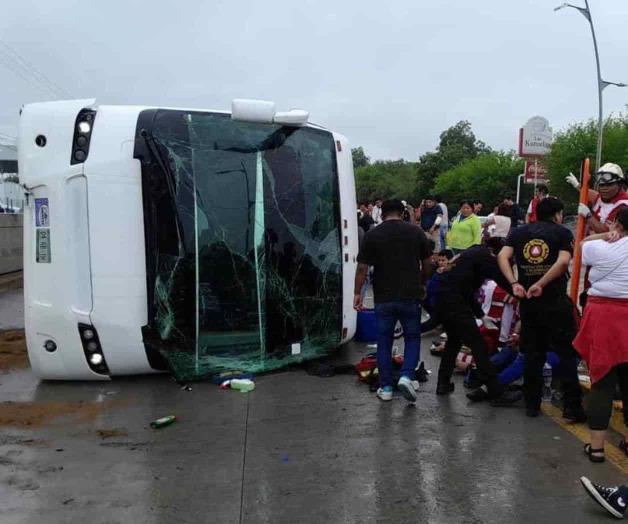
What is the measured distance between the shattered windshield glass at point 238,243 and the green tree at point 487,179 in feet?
168

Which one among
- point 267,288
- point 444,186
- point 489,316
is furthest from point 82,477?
point 444,186

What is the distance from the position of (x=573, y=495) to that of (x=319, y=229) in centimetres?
334

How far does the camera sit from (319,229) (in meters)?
6.18

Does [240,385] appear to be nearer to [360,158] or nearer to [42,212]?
[42,212]

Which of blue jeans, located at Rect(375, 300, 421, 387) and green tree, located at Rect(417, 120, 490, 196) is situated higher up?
green tree, located at Rect(417, 120, 490, 196)

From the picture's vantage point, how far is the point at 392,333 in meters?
5.42

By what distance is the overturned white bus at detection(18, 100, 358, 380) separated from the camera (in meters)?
5.50

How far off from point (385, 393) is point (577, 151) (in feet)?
128

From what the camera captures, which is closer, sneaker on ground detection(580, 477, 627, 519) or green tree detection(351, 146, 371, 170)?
sneaker on ground detection(580, 477, 627, 519)

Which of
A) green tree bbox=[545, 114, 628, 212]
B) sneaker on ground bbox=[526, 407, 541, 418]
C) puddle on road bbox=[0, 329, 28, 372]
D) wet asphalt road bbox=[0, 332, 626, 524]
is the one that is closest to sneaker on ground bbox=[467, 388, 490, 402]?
wet asphalt road bbox=[0, 332, 626, 524]

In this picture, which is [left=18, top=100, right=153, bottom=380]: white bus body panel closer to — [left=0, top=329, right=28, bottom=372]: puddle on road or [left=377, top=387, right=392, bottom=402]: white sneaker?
[left=0, top=329, right=28, bottom=372]: puddle on road

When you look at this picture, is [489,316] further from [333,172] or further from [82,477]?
[82,477]

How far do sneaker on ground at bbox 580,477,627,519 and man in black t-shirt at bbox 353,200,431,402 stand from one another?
2.05 metres

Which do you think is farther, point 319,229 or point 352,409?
point 319,229
